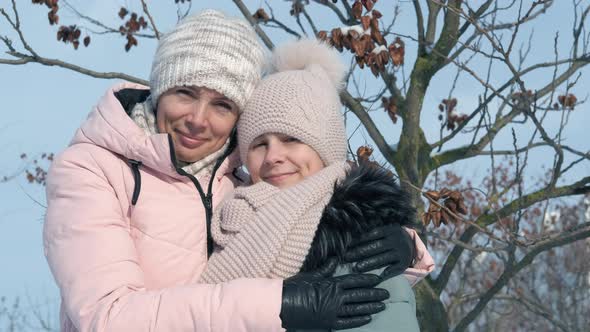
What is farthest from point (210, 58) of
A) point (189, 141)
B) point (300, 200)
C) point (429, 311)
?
point (429, 311)

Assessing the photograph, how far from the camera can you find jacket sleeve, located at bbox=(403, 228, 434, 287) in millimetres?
2742

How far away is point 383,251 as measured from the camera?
2439 mm

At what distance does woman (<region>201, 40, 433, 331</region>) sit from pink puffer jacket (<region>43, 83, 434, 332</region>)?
0.12m

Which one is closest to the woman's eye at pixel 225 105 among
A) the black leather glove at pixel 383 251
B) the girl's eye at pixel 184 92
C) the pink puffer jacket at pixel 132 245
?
the girl's eye at pixel 184 92

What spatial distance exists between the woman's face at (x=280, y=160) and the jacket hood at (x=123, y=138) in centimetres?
29

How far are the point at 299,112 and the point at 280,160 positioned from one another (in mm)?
198

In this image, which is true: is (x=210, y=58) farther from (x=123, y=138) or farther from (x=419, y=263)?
(x=419, y=263)

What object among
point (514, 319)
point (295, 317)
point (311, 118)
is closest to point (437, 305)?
point (311, 118)

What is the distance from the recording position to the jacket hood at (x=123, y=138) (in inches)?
101

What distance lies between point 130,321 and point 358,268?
29.5 inches

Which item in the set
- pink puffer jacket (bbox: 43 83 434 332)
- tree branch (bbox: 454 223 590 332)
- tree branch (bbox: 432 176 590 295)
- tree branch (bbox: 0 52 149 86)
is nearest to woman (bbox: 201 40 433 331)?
pink puffer jacket (bbox: 43 83 434 332)

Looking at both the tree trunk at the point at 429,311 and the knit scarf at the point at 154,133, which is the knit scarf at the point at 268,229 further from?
the tree trunk at the point at 429,311

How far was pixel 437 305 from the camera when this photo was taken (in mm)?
5168

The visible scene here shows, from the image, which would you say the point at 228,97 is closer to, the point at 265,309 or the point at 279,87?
the point at 279,87
